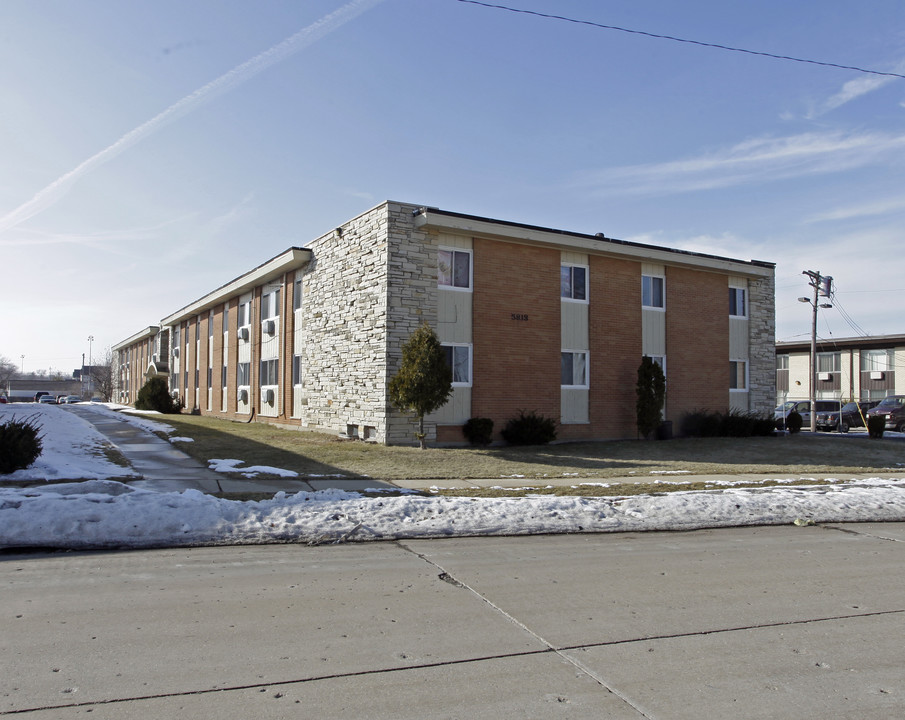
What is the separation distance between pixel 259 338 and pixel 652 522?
79.1ft

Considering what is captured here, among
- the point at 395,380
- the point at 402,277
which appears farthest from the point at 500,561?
the point at 402,277

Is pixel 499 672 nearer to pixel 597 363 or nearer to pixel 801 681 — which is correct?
pixel 801 681

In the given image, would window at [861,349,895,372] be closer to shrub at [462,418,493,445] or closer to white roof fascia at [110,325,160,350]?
shrub at [462,418,493,445]

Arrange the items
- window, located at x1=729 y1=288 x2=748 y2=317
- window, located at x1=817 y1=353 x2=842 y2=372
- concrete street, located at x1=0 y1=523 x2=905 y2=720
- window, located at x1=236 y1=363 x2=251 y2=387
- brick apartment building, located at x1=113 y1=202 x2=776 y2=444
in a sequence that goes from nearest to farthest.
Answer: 1. concrete street, located at x1=0 y1=523 x2=905 y2=720
2. brick apartment building, located at x1=113 y1=202 x2=776 y2=444
3. window, located at x1=729 y1=288 x2=748 y2=317
4. window, located at x1=236 y1=363 x2=251 y2=387
5. window, located at x1=817 y1=353 x2=842 y2=372

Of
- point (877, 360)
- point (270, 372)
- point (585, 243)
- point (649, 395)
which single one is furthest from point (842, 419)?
point (270, 372)

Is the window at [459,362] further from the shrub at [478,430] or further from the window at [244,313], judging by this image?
the window at [244,313]

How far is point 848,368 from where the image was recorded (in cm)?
5684

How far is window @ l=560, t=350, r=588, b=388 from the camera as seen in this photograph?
23.5 m

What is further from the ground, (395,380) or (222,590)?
(395,380)

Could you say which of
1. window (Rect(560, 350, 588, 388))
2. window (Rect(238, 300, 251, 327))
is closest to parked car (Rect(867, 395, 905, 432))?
window (Rect(560, 350, 588, 388))

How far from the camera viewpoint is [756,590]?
667 cm

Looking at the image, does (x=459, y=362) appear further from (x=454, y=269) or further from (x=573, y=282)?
(x=573, y=282)

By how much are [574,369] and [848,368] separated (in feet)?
140

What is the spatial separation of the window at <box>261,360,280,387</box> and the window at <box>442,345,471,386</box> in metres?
10.3
